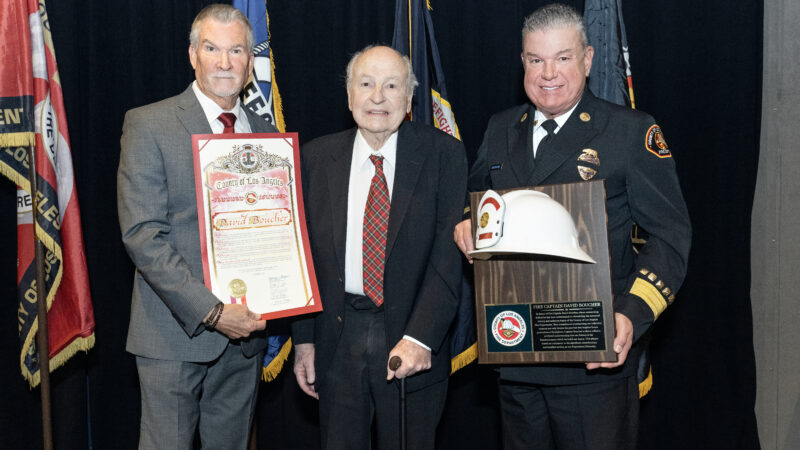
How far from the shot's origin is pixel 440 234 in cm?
229

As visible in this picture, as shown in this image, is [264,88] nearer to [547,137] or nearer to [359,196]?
[359,196]

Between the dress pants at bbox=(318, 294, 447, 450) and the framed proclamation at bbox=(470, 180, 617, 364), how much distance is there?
385 millimetres

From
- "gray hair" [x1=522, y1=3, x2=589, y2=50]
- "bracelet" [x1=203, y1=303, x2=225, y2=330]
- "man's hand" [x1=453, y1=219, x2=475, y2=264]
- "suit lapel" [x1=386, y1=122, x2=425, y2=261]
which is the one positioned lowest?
"bracelet" [x1=203, y1=303, x2=225, y2=330]

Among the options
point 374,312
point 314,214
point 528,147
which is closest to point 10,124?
point 314,214

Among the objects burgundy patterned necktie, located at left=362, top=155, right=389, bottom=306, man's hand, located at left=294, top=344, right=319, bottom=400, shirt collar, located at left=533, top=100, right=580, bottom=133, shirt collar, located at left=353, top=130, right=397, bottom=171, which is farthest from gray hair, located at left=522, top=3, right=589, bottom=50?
man's hand, located at left=294, top=344, right=319, bottom=400

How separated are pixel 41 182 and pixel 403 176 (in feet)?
5.61

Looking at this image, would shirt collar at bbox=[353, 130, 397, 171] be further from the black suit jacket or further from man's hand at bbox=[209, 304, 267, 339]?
man's hand at bbox=[209, 304, 267, 339]

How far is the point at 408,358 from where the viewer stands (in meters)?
2.12

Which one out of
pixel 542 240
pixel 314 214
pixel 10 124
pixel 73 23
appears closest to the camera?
pixel 542 240

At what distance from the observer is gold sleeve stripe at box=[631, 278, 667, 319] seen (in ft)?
6.51

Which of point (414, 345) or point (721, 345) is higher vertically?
point (414, 345)

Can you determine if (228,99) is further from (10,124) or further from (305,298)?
(10,124)

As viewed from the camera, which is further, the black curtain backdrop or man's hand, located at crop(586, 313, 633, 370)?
the black curtain backdrop

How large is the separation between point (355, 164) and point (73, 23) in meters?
1.95
